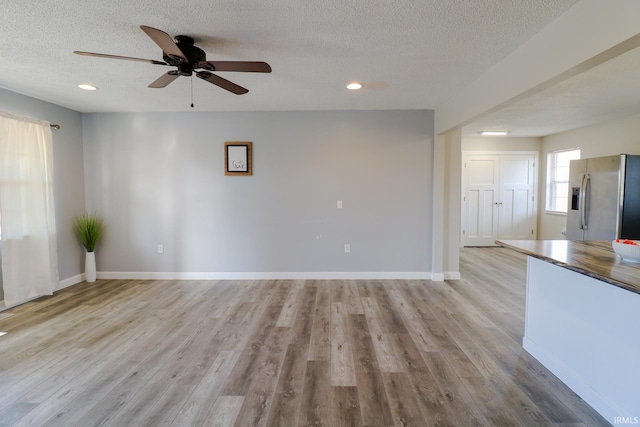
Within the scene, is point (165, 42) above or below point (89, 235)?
above

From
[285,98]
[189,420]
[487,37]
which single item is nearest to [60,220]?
[285,98]

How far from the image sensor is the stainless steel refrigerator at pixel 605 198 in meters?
3.83

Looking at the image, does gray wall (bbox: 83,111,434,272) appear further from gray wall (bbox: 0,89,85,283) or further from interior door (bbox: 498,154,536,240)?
interior door (bbox: 498,154,536,240)

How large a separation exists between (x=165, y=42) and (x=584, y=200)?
17.9 ft

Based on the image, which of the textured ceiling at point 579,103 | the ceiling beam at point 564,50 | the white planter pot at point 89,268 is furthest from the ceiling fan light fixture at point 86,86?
the textured ceiling at point 579,103

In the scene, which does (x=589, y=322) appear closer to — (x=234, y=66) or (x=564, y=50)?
(x=564, y=50)

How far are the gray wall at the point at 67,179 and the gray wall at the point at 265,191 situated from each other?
0.45ft

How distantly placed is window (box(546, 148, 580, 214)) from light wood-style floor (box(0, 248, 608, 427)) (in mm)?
3719

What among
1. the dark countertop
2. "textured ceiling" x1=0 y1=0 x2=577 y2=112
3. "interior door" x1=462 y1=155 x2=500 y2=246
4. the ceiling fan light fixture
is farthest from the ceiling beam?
"interior door" x1=462 y1=155 x2=500 y2=246

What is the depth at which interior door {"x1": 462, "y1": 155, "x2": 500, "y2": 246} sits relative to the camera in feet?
21.4

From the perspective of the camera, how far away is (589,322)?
1.83 m

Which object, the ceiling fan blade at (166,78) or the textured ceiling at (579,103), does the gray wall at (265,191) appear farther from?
the ceiling fan blade at (166,78)

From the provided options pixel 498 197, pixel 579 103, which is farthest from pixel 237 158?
pixel 498 197

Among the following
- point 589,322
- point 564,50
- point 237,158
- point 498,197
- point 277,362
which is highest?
point 564,50
